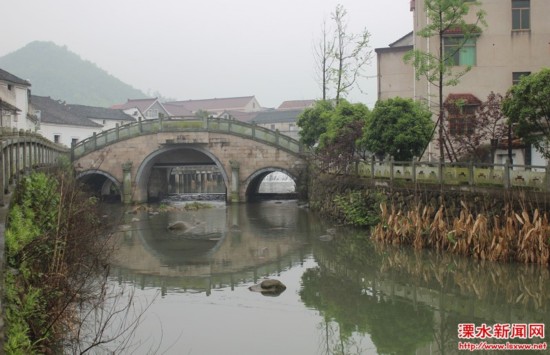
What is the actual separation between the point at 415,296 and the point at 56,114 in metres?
40.2

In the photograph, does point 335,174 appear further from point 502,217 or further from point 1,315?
point 1,315

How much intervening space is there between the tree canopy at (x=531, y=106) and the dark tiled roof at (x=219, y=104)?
64002 millimetres

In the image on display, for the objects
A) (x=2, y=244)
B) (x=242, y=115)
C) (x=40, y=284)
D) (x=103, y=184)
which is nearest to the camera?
(x=2, y=244)

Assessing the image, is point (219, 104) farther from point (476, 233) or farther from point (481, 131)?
point (476, 233)

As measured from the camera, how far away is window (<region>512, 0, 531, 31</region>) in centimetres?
2162

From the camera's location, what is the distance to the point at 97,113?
52000 mm

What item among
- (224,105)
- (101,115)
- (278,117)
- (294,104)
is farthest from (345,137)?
(224,105)

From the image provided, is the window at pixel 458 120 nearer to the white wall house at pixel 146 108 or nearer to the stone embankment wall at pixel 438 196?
the stone embankment wall at pixel 438 196

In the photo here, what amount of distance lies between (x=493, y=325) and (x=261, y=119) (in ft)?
184

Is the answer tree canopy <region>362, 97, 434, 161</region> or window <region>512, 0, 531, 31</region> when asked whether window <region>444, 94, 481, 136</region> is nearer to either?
tree canopy <region>362, 97, 434, 161</region>

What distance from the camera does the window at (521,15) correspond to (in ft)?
70.9

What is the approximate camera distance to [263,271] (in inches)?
551

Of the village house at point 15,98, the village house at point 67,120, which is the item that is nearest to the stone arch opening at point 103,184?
the village house at point 15,98

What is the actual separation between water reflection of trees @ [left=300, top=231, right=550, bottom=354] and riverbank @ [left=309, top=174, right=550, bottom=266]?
1.07 ft
